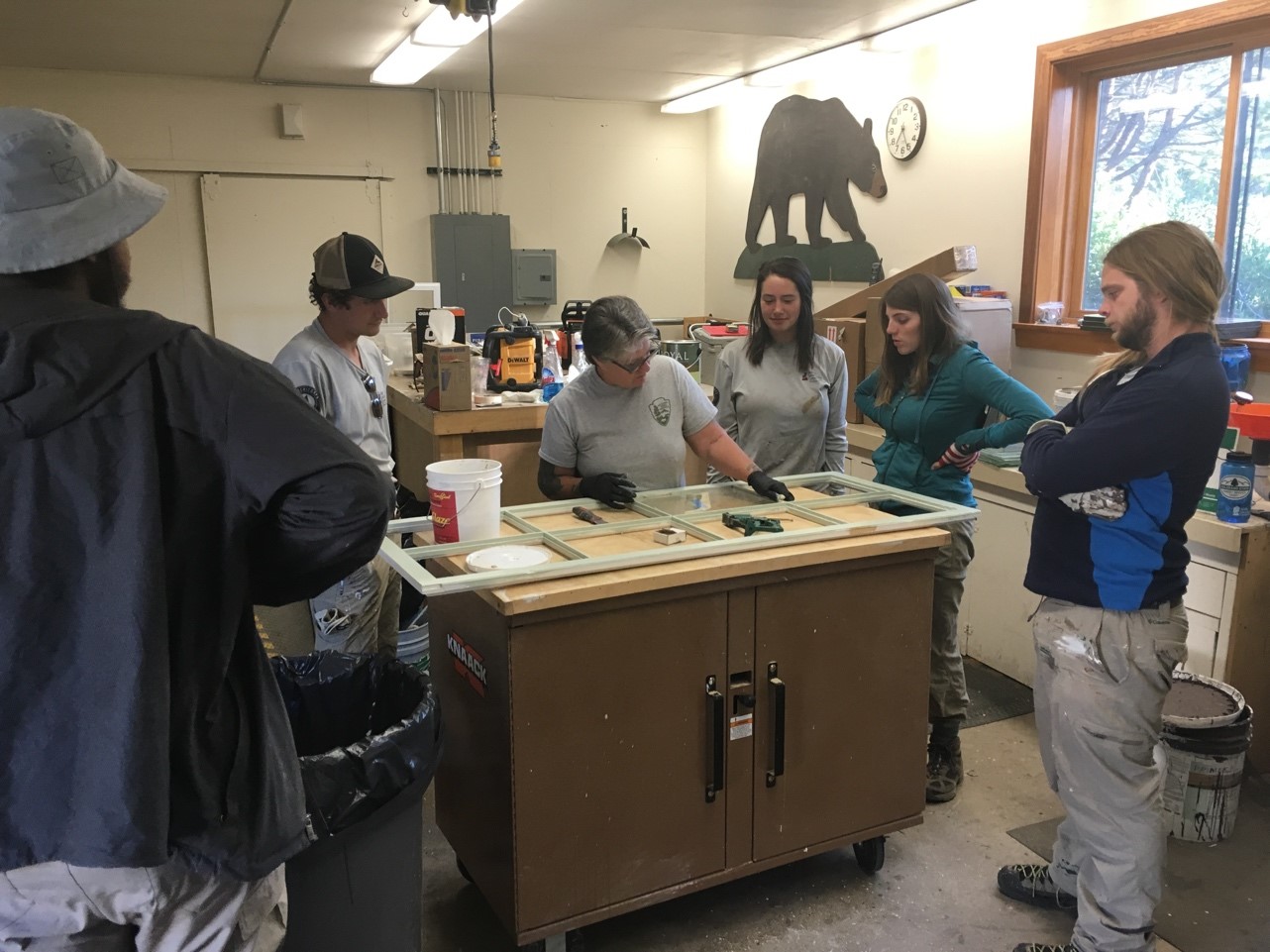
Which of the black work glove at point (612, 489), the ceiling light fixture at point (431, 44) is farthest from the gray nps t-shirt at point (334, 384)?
the ceiling light fixture at point (431, 44)

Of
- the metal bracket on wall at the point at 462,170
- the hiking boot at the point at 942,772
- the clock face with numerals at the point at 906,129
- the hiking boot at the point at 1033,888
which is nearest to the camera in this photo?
the hiking boot at the point at 1033,888

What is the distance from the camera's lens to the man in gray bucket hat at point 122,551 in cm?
99

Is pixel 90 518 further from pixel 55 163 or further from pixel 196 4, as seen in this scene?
pixel 196 4

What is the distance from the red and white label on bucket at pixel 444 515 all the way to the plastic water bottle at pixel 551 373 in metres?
1.81

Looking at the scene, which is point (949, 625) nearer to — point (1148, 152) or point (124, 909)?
point (124, 909)

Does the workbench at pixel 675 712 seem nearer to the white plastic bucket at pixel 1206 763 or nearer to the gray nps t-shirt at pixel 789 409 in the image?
the gray nps t-shirt at pixel 789 409

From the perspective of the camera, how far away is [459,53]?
16.7ft

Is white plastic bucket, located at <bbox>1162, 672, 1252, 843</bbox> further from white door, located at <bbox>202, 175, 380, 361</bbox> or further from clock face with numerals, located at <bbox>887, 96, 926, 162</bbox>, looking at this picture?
white door, located at <bbox>202, 175, 380, 361</bbox>

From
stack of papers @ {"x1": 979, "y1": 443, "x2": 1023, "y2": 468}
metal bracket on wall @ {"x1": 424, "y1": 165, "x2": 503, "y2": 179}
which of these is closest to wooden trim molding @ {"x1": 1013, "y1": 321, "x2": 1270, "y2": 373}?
stack of papers @ {"x1": 979, "y1": 443, "x2": 1023, "y2": 468}

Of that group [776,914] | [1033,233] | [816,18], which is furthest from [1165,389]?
[816,18]

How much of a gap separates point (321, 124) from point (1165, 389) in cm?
554

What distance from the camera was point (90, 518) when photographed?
994mm

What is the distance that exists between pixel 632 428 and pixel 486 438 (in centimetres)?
127

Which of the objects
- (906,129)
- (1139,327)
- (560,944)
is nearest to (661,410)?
(1139,327)
